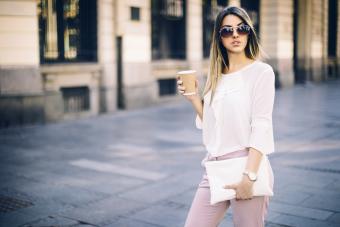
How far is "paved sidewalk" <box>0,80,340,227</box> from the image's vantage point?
4.99 m

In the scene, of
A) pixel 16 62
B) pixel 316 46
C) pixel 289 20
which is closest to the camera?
pixel 16 62

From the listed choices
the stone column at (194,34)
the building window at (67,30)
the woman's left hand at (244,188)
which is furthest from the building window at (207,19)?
the woman's left hand at (244,188)

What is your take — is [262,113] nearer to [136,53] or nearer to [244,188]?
[244,188]

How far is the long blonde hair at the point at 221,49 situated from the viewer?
2749 mm

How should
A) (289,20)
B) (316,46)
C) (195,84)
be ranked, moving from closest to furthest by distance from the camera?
(195,84)
(289,20)
(316,46)

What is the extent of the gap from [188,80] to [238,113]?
37 cm

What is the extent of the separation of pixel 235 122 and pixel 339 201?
10.6ft

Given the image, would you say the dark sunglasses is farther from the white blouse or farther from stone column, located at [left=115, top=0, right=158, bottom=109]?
stone column, located at [left=115, top=0, right=158, bottom=109]

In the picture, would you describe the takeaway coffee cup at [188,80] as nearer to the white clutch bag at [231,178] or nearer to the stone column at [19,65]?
the white clutch bag at [231,178]

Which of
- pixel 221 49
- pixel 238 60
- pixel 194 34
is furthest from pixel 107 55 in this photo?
pixel 238 60

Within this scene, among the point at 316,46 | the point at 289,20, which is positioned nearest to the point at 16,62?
the point at 289,20

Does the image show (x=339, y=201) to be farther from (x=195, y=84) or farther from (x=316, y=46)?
(x=316, y=46)

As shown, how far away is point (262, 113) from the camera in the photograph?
2594mm

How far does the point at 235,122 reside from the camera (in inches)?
105
